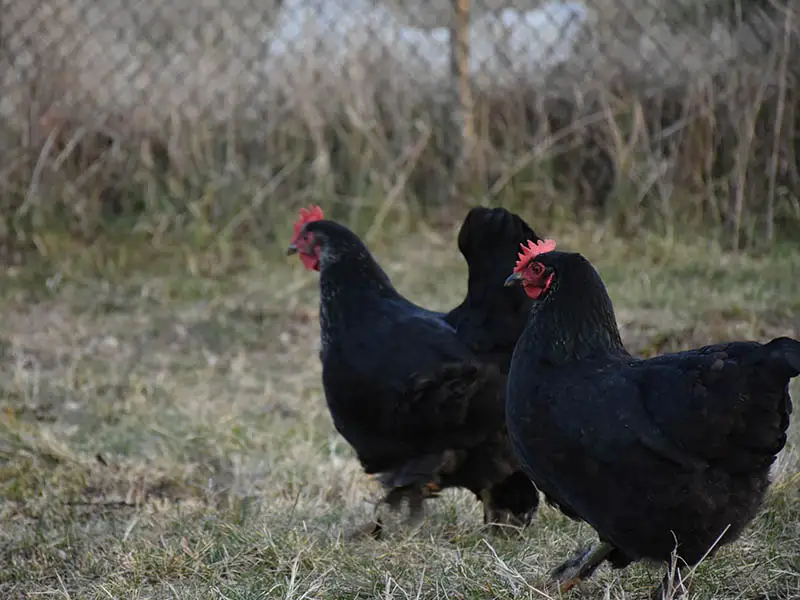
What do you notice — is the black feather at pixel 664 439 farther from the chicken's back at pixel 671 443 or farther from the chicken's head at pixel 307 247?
the chicken's head at pixel 307 247

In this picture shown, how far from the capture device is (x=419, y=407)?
123 inches

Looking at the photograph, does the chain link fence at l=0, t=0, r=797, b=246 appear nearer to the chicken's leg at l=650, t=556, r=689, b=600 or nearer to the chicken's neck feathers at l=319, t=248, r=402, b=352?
the chicken's neck feathers at l=319, t=248, r=402, b=352

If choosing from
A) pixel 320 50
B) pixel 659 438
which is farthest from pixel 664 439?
pixel 320 50

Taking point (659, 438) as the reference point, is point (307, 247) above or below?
above

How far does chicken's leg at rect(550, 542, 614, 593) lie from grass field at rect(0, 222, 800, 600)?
0.06 m

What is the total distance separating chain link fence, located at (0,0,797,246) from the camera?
650 centimetres

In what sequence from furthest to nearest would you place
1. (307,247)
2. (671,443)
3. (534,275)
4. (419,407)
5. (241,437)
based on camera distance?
(241,437), (307,247), (419,407), (534,275), (671,443)

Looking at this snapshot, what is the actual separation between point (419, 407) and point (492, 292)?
412mm

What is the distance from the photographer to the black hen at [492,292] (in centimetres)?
321

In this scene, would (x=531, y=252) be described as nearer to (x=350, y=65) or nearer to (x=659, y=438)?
(x=659, y=438)

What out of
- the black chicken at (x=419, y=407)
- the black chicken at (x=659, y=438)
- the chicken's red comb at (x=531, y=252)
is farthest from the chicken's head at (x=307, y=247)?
the black chicken at (x=659, y=438)

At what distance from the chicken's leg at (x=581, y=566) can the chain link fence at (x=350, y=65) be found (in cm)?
414

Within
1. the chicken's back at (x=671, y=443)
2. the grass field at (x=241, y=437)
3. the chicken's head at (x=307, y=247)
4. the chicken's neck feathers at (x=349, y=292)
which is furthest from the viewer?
the chicken's head at (x=307, y=247)

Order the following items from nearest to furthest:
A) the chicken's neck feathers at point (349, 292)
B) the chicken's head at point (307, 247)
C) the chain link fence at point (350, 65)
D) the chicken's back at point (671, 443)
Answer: the chicken's back at point (671, 443)
the chicken's neck feathers at point (349, 292)
the chicken's head at point (307, 247)
the chain link fence at point (350, 65)
